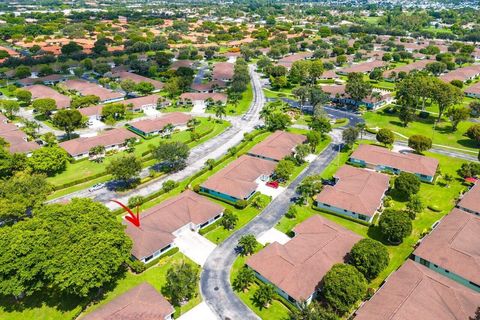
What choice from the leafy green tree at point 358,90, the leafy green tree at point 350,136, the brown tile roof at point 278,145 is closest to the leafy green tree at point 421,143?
the leafy green tree at point 350,136

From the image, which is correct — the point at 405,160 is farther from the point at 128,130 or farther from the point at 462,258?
the point at 128,130

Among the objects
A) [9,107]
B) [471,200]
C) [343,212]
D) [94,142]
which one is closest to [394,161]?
[471,200]

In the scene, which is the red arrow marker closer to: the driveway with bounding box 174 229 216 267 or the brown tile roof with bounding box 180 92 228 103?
the driveway with bounding box 174 229 216 267

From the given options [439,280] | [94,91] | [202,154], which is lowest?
[94,91]

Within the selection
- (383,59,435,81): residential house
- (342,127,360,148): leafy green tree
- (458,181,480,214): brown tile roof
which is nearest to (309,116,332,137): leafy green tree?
(342,127,360,148): leafy green tree

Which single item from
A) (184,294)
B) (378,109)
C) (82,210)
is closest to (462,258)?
(184,294)

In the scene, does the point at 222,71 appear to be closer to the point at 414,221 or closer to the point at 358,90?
the point at 358,90
